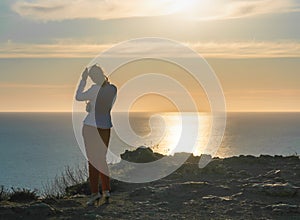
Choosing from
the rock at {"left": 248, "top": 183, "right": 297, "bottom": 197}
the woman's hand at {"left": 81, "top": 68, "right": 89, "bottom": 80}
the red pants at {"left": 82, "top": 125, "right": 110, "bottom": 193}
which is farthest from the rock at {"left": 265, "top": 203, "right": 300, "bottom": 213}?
the woman's hand at {"left": 81, "top": 68, "right": 89, "bottom": 80}

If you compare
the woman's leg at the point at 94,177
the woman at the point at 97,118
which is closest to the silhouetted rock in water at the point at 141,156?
the woman's leg at the point at 94,177

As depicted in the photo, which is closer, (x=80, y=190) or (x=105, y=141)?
(x=105, y=141)

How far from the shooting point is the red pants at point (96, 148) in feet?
27.5

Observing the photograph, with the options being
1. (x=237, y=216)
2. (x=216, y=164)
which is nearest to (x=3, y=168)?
(x=216, y=164)

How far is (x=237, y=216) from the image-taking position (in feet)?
26.0

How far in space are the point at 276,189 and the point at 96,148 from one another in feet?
11.3

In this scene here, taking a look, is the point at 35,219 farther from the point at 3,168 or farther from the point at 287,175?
the point at 3,168

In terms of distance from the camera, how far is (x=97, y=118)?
8.42 meters

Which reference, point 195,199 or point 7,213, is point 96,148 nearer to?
point 7,213

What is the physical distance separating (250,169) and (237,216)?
5255mm

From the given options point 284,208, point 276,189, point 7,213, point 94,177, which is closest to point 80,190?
point 94,177

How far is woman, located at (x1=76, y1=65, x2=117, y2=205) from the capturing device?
838 cm

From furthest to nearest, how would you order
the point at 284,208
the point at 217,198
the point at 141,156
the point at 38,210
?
the point at 141,156
the point at 217,198
the point at 284,208
the point at 38,210

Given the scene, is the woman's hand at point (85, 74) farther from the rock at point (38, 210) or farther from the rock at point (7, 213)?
the rock at point (7, 213)
